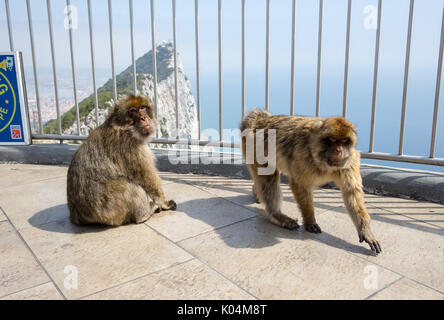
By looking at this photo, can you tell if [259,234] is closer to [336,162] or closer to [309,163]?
[309,163]

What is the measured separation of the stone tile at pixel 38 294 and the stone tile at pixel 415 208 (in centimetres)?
278

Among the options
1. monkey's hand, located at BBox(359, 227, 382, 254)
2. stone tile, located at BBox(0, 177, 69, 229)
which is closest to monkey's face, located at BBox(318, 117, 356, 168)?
monkey's hand, located at BBox(359, 227, 382, 254)

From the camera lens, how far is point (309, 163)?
9.04ft

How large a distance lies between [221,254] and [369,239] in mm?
1031

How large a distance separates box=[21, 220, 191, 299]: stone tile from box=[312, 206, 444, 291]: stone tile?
3.99ft

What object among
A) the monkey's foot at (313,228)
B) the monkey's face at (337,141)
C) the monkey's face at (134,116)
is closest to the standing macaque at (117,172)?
the monkey's face at (134,116)

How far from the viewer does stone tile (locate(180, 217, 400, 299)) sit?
6.91ft

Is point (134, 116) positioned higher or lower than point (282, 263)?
higher

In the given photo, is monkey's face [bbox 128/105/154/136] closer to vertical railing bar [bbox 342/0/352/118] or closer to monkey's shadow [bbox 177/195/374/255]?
monkey's shadow [bbox 177/195/374/255]

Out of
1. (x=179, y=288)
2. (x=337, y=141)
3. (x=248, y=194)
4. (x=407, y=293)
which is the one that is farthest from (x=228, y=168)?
(x=407, y=293)

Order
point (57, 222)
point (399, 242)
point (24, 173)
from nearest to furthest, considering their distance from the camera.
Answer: point (399, 242), point (57, 222), point (24, 173)

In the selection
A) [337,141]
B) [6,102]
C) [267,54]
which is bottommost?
[337,141]

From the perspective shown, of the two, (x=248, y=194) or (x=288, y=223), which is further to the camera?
(x=248, y=194)
